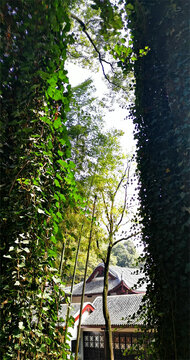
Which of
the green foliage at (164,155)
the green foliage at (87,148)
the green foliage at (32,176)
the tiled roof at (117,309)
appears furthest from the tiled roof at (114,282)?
the green foliage at (32,176)

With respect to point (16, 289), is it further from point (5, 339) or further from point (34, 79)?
point (34, 79)

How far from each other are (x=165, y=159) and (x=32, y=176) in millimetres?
891

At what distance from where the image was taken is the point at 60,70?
1577mm

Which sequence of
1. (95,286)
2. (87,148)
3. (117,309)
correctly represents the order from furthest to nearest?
1. (95,286)
2. (117,309)
3. (87,148)

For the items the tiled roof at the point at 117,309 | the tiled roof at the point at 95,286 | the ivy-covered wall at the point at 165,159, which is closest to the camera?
the ivy-covered wall at the point at 165,159

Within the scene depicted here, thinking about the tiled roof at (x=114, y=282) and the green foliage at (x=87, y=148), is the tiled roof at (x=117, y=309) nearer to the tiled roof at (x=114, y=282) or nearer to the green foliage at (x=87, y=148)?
the tiled roof at (x=114, y=282)

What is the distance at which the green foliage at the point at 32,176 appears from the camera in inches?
46.3

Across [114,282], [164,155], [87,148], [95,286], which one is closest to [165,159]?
[164,155]

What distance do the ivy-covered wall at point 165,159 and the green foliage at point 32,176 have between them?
588mm

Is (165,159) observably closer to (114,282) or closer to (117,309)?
(117,309)

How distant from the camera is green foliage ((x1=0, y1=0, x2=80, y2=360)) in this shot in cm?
117

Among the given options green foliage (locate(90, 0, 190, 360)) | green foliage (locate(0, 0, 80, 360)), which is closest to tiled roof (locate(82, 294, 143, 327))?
green foliage (locate(90, 0, 190, 360))

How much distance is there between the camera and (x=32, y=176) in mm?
1348

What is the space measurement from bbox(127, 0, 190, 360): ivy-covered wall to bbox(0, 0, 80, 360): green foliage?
59 cm
